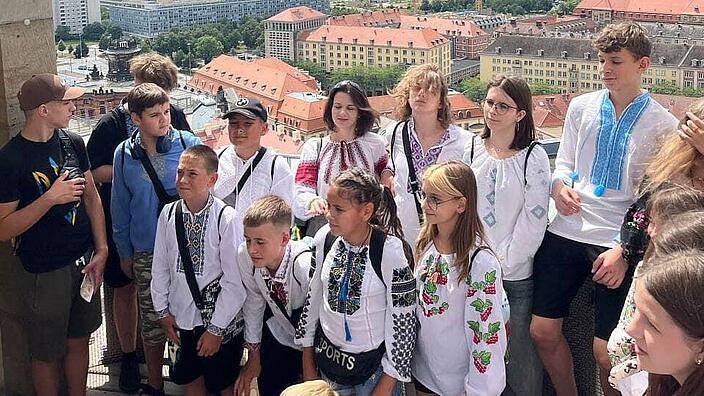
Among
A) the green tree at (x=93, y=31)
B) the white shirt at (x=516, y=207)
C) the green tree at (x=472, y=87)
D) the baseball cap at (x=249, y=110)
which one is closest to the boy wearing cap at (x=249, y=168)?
the baseball cap at (x=249, y=110)

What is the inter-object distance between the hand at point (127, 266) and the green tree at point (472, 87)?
100 feet

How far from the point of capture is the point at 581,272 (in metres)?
1.82

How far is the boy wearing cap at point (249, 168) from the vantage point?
6.66ft

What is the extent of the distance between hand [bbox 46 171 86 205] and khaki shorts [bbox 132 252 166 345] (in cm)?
20

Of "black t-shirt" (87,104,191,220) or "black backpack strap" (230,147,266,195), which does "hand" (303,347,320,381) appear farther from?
"black t-shirt" (87,104,191,220)

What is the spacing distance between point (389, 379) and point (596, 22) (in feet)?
142

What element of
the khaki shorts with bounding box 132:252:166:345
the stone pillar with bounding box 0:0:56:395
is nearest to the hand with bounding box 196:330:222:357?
the khaki shorts with bounding box 132:252:166:345

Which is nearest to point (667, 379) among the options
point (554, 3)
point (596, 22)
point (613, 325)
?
point (613, 325)

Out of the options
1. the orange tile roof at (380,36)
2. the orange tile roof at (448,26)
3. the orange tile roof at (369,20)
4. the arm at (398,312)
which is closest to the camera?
the arm at (398,312)

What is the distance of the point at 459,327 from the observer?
1.64 metres

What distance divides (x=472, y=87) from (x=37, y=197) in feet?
112

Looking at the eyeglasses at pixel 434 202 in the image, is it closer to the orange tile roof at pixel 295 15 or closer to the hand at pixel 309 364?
the hand at pixel 309 364

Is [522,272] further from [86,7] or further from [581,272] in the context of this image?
[86,7]

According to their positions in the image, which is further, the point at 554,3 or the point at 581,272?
the point at 554,3
